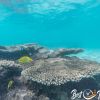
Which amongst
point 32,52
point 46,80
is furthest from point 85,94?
point 32,52

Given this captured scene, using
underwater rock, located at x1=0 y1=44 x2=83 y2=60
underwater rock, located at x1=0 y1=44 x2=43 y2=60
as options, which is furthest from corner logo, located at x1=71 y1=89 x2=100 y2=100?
underwater rock, located at x1=0 y1=44 x2=43 y2=60

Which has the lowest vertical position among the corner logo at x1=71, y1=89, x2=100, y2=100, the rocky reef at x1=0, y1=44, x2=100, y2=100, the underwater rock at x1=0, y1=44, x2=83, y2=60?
the corner logo at x1=71, y1=89, x2=100, y2=100

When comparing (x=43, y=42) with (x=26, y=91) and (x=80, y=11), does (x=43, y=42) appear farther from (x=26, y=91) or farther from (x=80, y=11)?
(x=26, y=91)

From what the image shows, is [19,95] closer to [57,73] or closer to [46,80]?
[46,80]

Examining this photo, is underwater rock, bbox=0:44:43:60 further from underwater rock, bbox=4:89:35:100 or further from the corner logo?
the corner logo

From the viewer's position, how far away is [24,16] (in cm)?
3781

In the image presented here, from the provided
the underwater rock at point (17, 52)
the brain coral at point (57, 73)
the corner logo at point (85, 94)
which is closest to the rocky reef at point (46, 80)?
the brain coral at point (57, 73)

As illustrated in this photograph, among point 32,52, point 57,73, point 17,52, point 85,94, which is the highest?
point 32,52

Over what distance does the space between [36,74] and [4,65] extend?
1.31 m

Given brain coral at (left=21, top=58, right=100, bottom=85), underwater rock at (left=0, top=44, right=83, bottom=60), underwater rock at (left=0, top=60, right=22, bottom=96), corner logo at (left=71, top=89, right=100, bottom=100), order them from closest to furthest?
brain coral at (left=21, top=58, right=100, bottom=85) → corner logo at (left=71, top=89, right=100, bottom=100) → underwater rock at (left=0, top=60, right=22, bottom=96) → underwater rock at (left=0, top=44, right=83, bottom=60)

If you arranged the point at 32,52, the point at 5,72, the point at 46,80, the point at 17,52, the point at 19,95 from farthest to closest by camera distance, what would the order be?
the point at 32,52 < the point at 17,52 < the point at 5,72 < the point at 19,95 < the point at 46,80

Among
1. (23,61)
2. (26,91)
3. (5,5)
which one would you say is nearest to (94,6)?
(5,5)

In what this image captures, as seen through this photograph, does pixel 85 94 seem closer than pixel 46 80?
No

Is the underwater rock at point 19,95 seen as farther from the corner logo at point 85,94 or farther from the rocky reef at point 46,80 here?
the corner logo at point 85,94
